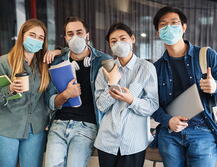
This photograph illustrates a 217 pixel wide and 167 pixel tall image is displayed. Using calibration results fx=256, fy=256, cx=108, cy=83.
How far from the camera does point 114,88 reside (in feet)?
5.29

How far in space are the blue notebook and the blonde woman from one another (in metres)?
0.15

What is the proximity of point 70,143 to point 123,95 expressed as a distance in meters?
0.55

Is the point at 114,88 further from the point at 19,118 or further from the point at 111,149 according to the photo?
the point at 19,118

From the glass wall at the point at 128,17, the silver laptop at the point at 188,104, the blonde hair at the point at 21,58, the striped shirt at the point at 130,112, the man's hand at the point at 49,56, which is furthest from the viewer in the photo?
the glass wall at the point at 128,17

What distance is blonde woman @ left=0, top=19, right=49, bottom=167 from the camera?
5.98ft

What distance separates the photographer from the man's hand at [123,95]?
1.60 m

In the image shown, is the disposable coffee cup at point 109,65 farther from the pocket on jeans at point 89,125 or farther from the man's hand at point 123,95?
the pocket on jeans at point 89,125

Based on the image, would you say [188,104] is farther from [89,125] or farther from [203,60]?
[89,125]

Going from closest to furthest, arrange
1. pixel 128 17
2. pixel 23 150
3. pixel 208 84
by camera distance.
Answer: pixel 208 84, pixel 23 150, pixel 128 17

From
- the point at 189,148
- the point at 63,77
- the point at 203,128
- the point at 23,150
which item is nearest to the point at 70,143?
the point at 23,150

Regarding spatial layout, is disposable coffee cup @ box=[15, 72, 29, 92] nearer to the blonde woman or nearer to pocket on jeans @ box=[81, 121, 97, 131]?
the blonde woman

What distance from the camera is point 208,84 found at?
5.16ft

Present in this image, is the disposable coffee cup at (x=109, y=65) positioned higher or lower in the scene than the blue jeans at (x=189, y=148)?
higher

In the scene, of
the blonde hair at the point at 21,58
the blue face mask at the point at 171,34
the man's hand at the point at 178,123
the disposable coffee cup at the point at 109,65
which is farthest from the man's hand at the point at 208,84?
the blonde hair at the point at 21,58
